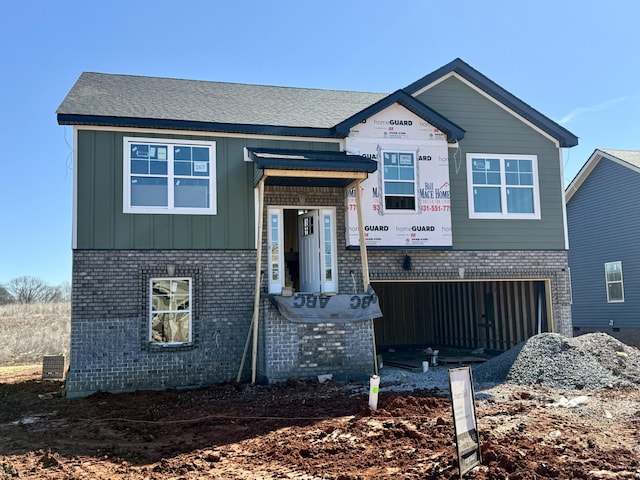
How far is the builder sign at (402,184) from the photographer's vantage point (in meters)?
14.9

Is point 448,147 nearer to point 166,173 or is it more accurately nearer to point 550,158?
point 550,158

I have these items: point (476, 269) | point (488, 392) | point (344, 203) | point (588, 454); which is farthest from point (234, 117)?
point (588, 454)

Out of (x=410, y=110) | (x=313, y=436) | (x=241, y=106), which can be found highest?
(x=241, y=106)

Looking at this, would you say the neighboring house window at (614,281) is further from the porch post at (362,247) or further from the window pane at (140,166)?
the window pane at (140,166)

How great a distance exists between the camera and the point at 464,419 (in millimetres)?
6484

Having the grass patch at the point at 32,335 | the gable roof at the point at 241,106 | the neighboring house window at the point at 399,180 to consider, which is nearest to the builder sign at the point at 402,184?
the neighboring house window at the point at 399,180

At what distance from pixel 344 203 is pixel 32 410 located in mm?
8108

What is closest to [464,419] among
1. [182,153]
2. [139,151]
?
[182,153]

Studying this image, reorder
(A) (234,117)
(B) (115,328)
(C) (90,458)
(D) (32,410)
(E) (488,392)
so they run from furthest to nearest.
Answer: (A) (234,117) < (B) (115,328) < (D) (32,410) < (E) (488,392) < (C) (90,458)

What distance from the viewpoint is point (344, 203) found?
1488 cm

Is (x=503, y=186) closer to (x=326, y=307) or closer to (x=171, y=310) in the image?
(x=326, y=307)

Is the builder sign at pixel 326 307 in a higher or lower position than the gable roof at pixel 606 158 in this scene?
lower

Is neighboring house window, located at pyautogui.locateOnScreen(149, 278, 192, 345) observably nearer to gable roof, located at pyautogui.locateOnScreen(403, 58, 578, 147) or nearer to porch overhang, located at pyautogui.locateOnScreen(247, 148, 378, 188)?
Result: porch overhang, located at pyautogui.locateOnScreen(247, 148, 378, 188)

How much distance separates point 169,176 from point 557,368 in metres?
9.28
